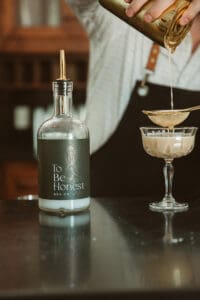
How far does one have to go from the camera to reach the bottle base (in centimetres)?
104

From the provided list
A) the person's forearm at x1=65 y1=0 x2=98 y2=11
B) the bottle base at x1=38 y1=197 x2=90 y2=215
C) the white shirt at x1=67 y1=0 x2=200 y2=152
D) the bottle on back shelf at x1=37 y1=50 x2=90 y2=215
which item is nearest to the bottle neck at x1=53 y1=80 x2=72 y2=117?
the bottle on back shelf at x1=37 y1=50 x2=90 y2=215

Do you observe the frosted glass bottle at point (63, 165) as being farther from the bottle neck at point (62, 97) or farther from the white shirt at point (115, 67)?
the white shirt at point (115, 67)

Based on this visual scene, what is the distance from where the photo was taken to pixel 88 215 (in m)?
1.05

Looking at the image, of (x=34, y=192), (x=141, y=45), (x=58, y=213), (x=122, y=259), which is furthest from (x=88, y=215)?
(x=34, y=192)

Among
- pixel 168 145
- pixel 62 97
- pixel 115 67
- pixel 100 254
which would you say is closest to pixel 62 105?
pixel 62 97

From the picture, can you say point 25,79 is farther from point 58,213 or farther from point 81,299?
point 81,299

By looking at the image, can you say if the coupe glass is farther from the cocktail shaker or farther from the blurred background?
the blurred background

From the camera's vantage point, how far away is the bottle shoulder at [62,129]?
106cm

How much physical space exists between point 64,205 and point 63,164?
2.8 inches

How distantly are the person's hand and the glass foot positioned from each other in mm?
344

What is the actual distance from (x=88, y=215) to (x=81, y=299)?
1.44 feet

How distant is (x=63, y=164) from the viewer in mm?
1028

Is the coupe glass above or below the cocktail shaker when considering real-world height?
below

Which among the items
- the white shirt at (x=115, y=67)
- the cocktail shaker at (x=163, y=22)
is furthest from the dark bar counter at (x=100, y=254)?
the white shirt at (x=115, y=67)
